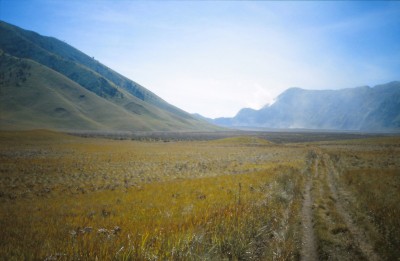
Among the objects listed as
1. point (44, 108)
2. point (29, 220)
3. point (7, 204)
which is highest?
point (44, 108)

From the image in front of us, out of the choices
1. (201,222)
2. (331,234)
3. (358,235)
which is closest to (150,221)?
(201,222)

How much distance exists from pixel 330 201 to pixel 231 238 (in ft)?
32.2

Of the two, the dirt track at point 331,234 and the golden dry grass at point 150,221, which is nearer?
the golden dry grass at point 150,221

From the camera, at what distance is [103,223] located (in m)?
8.90

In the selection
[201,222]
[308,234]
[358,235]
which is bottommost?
[308,234]

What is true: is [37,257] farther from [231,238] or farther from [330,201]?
[330,201]

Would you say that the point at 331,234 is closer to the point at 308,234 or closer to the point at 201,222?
the point at 308,234

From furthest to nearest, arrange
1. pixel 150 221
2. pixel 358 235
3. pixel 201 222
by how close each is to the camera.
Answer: pixel 358 235, pixel 150 221, pixel 201 222

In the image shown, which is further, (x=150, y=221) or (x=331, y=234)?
(x=331, y=234)

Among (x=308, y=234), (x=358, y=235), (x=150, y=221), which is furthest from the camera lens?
(x=308, y=234)

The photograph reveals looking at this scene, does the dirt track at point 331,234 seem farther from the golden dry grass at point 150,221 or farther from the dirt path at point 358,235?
the golden dry grass at point 150,221

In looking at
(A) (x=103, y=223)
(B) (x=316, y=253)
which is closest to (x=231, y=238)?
(B) (x=316, y=253)

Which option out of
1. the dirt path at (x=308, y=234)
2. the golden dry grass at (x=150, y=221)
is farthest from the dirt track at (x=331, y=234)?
the golden dry grass at (x=150, y=221)

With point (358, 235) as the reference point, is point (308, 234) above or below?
below
